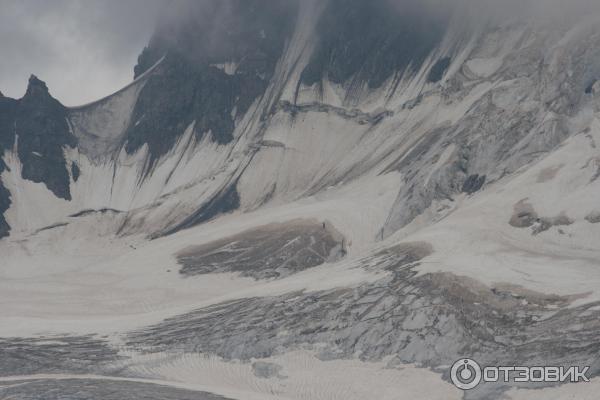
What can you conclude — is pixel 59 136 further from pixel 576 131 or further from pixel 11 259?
pixel 576 131

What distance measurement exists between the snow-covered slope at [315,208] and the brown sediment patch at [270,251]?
1.24 feet

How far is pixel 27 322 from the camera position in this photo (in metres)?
67.7

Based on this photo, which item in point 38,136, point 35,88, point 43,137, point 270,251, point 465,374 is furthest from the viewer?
point 35,88

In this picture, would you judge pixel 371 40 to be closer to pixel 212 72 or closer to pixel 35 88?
pixel 212 72

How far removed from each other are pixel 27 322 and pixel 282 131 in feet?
265

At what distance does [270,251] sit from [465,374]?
5128 cm

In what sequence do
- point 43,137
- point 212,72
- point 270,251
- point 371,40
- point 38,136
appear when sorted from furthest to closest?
1. point 212,72
2. point 43,137
3. point 38,136
4. point 371,40
5. point 270,251

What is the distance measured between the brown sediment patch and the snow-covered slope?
0.38 metres

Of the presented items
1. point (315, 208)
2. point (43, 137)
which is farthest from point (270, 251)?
point (43, 137)

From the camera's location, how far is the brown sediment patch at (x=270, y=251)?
87.6 m

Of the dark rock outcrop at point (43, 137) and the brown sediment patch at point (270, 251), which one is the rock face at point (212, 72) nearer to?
the dark rock outcrop at point (43, 137)

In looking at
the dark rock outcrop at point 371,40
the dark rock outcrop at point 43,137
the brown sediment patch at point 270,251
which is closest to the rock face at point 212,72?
the dark rock outcrop at point 371,40

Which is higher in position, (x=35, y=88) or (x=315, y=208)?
(x=35, y=88)

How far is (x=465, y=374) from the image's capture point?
41531 millimetres
